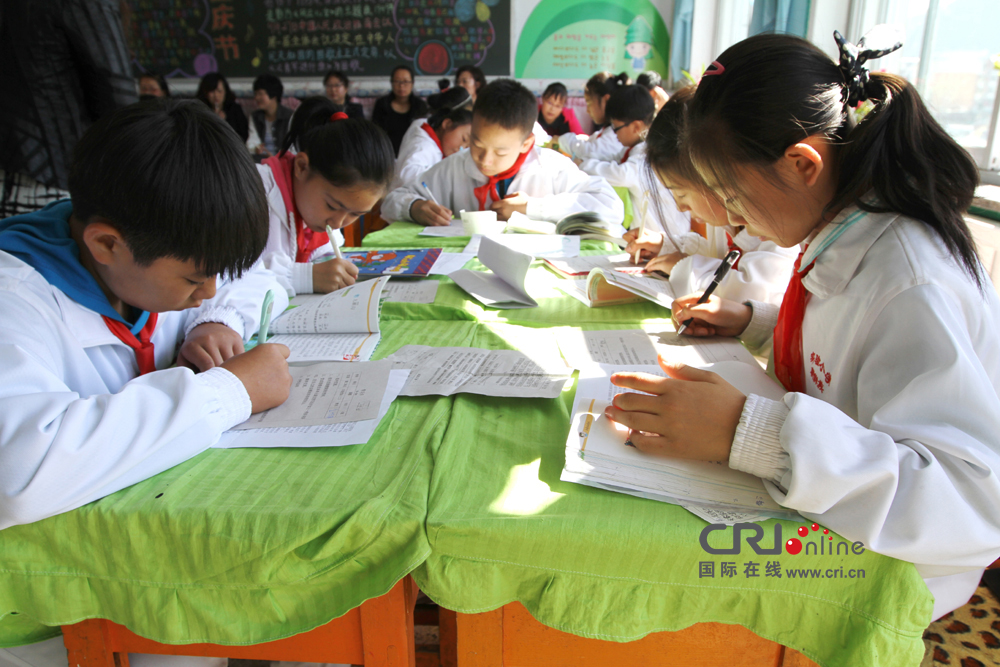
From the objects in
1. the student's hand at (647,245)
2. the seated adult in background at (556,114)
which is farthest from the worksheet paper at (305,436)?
the seated adult in background at (556,114)

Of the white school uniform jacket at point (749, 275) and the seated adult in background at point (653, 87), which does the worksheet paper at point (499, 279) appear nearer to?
the white school uniform jacket at point (749, 275)

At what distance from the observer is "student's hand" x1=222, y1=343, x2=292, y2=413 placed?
748 mm

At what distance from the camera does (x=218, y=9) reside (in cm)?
569

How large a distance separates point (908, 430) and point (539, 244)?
54.2 inches

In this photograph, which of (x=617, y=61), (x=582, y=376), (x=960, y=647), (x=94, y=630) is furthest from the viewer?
(x=617, y=61)

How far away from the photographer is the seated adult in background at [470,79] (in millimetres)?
5320

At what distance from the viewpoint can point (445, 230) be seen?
6.99 feet

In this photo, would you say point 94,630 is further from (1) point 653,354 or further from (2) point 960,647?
(2) point 960,647

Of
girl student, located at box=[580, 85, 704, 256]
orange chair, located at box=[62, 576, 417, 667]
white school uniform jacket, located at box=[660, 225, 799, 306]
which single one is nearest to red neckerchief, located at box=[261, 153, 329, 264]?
white school uniform jacket, located at box=[660, 225, 799, 306]

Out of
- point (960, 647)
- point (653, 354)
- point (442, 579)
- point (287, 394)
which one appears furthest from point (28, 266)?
point (960, 647)

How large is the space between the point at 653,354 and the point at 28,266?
0.84 m

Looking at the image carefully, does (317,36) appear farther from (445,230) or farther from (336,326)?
(336,326)

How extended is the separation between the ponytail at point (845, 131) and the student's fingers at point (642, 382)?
0.93ft

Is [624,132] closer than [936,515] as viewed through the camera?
No
